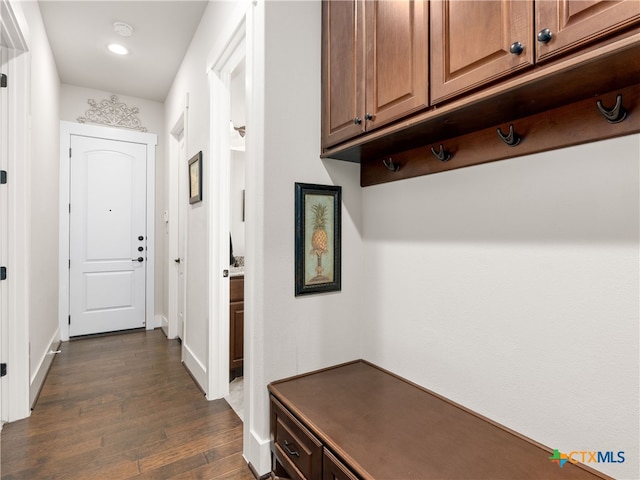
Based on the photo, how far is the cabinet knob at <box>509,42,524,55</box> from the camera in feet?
2.79

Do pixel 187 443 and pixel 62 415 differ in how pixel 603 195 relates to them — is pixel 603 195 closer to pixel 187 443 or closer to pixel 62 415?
pixel 187 443

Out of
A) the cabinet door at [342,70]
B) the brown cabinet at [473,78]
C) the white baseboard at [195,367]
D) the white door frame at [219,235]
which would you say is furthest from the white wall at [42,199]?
the brown cabinet at [473,78]

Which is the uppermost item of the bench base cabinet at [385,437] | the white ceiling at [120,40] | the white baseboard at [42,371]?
the white ceiling at [120,40]

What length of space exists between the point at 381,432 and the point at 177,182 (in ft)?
11.4

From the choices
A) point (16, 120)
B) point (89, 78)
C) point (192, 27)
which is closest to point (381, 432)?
point (16, 120)

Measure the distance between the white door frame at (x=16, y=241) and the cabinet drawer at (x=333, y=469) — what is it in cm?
217

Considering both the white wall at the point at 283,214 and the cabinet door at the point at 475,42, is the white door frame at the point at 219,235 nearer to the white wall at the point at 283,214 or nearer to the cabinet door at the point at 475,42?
the white wall at the point at 283,214

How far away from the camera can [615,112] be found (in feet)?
2.87

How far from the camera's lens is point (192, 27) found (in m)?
2.83

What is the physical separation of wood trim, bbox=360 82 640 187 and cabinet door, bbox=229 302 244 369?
5.81 feet

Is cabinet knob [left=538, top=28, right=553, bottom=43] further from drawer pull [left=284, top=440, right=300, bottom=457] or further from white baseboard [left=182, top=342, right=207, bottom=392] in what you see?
white baseboard [left=182, top=342, right=207, bottom=392]

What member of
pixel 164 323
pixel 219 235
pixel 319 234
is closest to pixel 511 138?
pixel 319 234

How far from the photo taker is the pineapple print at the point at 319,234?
1.68m

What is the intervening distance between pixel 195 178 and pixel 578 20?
264cm
